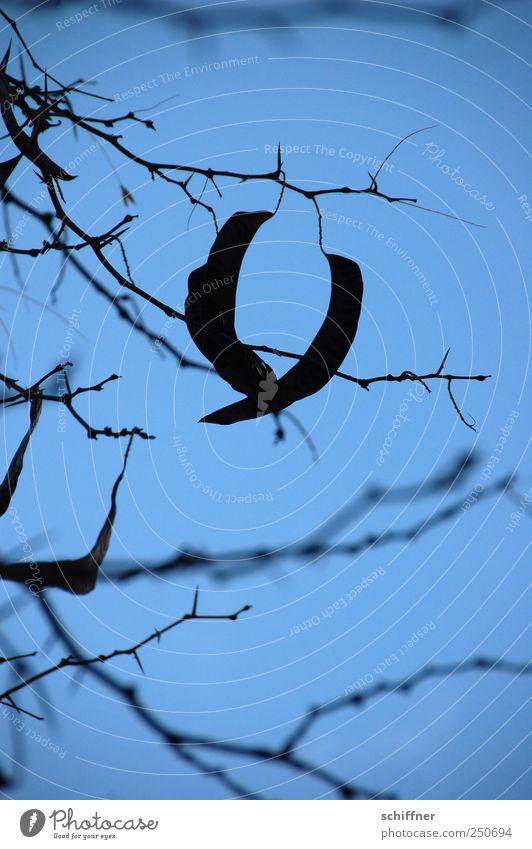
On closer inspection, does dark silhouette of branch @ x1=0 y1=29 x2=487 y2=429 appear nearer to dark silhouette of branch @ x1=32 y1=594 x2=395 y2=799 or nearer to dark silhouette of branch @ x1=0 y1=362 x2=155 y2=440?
dark silhouette of branch @ x1=0 y1=362 x2=155 y2=440

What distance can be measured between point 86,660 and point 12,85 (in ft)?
1.61

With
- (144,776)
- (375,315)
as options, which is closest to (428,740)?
(144,776)

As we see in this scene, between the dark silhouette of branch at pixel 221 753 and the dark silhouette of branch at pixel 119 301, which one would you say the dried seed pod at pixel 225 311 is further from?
the dark silhouette of branch at pixel 221 753

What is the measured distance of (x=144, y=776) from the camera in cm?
73

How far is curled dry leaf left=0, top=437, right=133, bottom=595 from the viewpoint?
0.74 metres

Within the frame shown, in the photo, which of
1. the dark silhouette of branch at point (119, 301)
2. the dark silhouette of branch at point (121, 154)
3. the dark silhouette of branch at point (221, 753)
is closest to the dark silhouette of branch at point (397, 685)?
the dark silhouette of branch at point (221, 753)

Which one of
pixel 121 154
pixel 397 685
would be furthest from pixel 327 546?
pixel 121 154

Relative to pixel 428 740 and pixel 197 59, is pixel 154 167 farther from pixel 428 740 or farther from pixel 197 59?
pixel 428 740

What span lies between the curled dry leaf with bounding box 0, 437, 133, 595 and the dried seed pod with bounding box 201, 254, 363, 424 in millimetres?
117
